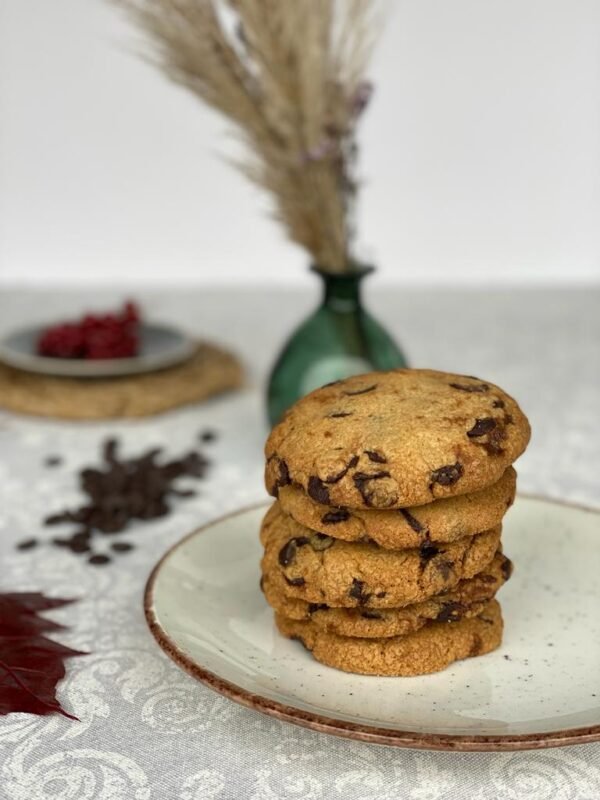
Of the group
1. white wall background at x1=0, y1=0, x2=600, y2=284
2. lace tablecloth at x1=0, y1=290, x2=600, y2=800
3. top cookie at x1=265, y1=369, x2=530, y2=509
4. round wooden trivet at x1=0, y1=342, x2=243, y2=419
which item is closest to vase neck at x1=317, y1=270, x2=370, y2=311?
lace tablecloth at x1=0, y1=290, x2=600, y2=800

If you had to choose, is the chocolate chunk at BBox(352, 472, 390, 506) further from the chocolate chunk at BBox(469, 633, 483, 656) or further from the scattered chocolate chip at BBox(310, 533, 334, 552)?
the chocolate chunk at BBox(469, 633, 483, 656)

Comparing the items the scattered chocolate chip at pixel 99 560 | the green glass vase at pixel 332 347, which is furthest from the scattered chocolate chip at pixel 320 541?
the green glass vase at pixel 332 347

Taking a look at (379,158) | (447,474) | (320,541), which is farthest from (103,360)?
(379,158)

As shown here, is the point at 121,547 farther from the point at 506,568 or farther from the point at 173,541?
the point at 506,568

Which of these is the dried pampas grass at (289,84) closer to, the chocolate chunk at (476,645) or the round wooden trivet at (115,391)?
the round wooden trivet at (115,391)

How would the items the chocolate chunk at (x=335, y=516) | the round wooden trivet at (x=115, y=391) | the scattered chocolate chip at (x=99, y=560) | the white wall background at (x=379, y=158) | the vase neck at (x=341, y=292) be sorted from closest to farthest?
the chocolate chunk at (x=335, y=516)
the scattered chocolate chip at (x=99, y=560)
the vase neck at (x=341, y=292)
the round wooden trivet at (x=115, y=391)
the white wall background at (x=379, y=158)

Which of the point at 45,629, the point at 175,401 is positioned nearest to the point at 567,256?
the point at 175,401

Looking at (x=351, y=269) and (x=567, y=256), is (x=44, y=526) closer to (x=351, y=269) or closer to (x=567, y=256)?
(x=351, y=269)
